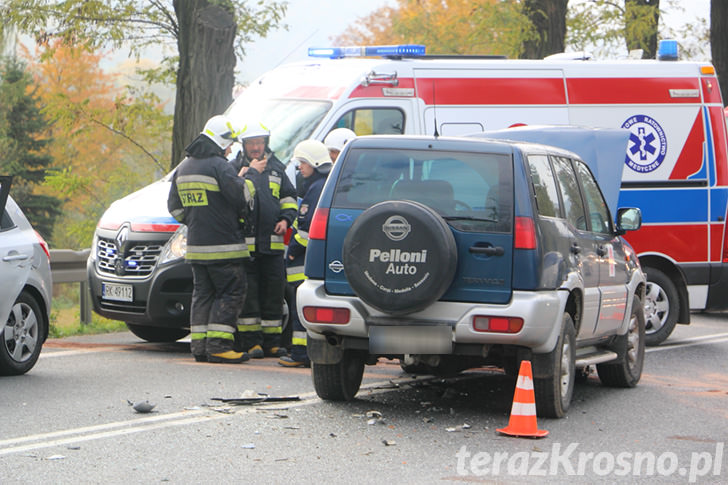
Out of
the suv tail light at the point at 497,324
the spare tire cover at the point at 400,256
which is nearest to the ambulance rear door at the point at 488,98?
the spare tire cover at the point at 400,256

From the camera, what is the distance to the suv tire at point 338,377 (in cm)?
808

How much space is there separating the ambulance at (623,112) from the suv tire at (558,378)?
4.35m

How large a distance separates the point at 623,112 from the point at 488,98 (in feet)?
5.11

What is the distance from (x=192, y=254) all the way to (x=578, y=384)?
3.43 m

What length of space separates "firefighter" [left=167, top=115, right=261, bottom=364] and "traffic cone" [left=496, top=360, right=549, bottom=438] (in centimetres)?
372

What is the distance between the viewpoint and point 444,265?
7270 mm

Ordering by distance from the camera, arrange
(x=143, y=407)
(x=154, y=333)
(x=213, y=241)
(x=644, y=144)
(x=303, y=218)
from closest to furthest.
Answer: (x=143, y=407), (x=303, y=218), (x=213, y=241), (x=154, y=333), (x=644, y=144)

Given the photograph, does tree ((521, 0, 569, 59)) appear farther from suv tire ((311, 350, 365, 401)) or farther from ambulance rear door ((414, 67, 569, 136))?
suv tire ((311, 350, 365, 401))

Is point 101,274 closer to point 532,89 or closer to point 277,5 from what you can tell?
point 532,89

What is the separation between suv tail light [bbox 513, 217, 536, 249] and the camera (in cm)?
741

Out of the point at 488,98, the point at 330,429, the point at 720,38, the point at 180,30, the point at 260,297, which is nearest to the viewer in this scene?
the point at 330,429

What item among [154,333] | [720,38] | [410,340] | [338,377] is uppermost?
[720,38]

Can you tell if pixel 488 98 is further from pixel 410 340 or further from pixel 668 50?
pixel 410 340

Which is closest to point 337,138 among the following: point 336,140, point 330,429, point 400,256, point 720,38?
point 336,140
